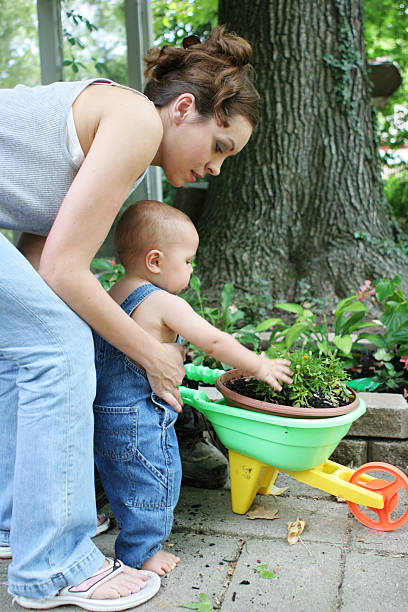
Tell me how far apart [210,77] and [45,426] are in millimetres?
1027

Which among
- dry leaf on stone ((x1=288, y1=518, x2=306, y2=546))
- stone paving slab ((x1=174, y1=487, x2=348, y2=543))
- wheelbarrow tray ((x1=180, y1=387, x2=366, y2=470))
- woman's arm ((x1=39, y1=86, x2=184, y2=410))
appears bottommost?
stone paving slab ((x1=174, y1=487, x2=348, y2=543))

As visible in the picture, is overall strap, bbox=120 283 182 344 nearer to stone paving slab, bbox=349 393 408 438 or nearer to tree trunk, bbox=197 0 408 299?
stone paving slab, bbox=349 393 408 438

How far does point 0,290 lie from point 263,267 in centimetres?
254

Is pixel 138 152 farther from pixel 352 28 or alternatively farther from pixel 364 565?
pixel 352 28

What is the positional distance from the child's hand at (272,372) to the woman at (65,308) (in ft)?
1.00

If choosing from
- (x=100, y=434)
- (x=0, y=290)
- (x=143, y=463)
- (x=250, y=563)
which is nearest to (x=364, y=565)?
(x=250, y=563)

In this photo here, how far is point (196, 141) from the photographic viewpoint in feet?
5.36

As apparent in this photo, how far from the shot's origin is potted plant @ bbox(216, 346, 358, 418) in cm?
172

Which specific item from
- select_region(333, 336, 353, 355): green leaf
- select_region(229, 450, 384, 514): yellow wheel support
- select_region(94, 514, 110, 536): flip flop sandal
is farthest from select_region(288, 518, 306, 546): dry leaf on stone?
select_region(333, 336, 353, 355): green leaf

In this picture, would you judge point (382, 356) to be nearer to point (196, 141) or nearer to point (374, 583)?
point (374, 583)

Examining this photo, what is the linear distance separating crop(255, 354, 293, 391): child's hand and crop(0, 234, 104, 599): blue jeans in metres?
0.52

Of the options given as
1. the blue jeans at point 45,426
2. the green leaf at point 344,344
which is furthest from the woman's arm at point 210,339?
the green leaf at point 344,344

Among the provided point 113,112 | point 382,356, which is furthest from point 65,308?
point 382,356

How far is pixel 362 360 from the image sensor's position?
111 inches
